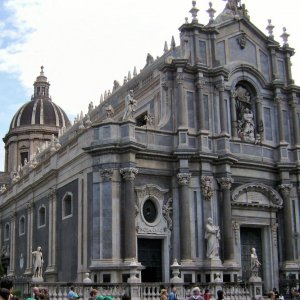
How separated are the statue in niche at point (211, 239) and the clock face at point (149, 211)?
2849mm

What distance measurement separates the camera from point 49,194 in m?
37.8

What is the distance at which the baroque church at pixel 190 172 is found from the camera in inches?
1201

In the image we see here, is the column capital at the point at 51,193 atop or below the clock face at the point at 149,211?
atop

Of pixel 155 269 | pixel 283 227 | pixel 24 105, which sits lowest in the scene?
pixel 155 269

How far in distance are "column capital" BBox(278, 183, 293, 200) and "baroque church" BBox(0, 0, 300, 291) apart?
0.19 ft

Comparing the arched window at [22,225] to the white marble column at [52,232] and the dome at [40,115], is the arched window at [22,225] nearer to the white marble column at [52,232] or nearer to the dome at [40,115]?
the white marble column at [52,232]

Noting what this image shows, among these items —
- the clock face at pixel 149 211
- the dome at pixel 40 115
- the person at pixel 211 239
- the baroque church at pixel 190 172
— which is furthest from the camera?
the dome at pixel 40 115

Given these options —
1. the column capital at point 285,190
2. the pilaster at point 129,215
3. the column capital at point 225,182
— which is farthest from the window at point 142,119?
the column capital at point 285,190

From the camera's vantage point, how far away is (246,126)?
36094mm

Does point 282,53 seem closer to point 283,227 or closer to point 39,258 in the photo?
point 283,227

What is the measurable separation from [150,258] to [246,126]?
10.0 m

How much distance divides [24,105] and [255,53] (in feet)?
139

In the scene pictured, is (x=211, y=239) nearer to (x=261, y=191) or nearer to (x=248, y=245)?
(x=248, y=245)

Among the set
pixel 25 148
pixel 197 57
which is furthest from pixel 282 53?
pixel 25 148
